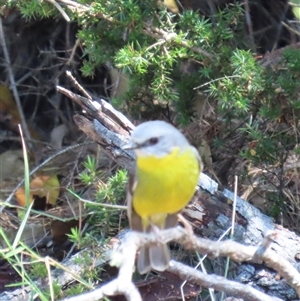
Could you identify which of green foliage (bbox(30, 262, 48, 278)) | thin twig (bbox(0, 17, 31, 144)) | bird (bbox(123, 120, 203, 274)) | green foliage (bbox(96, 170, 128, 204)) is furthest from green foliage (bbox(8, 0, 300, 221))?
thin twig (bbox(0, 17, 31, 144))

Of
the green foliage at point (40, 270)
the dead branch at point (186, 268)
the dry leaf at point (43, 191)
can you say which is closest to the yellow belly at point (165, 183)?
the dead branch at point (186, 268)

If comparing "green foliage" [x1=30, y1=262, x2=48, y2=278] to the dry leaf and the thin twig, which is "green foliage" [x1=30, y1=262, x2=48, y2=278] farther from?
the thin twig

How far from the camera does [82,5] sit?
3664 mm

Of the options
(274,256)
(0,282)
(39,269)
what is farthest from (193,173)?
(0,282)

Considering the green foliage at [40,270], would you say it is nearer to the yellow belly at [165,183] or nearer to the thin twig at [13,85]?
the yellow belly at [165,183]

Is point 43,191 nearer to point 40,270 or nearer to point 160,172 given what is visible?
point 40,270

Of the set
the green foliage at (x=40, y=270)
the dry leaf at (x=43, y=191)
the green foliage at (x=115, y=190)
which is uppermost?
the green foliage at (x=115, y=190)

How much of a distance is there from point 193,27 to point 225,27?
0.20 m

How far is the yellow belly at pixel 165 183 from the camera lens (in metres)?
2.54

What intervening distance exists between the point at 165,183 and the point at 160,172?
2.1 inches

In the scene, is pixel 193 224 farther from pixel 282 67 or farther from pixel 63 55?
pixel 63 55

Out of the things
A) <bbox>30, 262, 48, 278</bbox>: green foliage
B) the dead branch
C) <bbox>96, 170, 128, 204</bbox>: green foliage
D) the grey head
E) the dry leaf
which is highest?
the grey head

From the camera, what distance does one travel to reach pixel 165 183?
8.30 feet

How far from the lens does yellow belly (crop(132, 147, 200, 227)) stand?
8.32ft
